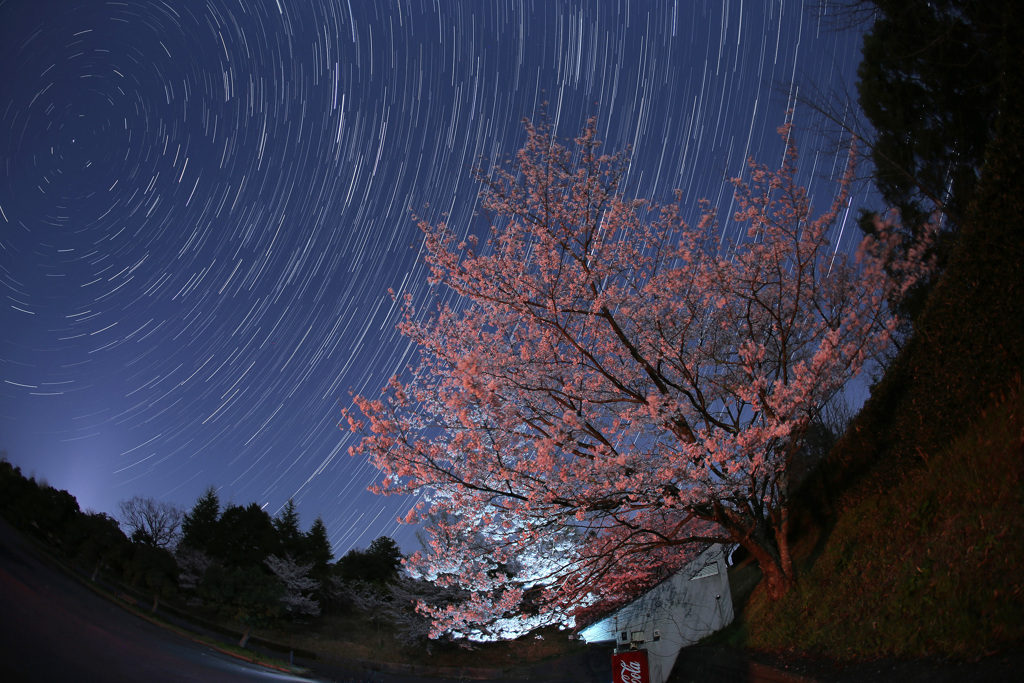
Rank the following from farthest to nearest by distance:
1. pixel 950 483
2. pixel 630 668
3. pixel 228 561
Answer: pixel 228 561 → pixel 630 668 → pixel 950 483

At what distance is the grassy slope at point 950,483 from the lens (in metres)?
4.82

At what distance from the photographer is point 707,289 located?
344 inches

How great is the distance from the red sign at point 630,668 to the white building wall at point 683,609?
4.98 metres

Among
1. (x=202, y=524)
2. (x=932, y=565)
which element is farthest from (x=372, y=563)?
(x=932, y=565)

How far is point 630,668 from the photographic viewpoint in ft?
27.5

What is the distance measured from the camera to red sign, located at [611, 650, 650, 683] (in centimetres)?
834

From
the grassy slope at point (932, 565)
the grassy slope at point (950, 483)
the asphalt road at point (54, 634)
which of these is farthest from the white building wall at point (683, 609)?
the asphalt road at point (54, 634)

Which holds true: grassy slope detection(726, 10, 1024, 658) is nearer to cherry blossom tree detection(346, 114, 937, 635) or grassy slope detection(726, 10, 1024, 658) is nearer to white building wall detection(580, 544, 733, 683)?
cherry blossom tree detection(346, 114, 937, 635)

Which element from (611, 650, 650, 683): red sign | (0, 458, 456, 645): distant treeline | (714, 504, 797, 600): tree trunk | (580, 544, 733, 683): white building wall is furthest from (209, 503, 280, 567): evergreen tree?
(714, 504, 797, 600): tree trunk

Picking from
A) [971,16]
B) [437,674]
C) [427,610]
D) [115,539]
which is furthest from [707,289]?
[437,674]

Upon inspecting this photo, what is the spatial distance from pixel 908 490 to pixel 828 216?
4.57m

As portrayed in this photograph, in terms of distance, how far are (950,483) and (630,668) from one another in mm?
5333

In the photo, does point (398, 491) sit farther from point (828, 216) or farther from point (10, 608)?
point (828, 216)

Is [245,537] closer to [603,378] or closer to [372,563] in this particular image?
[372,563]
